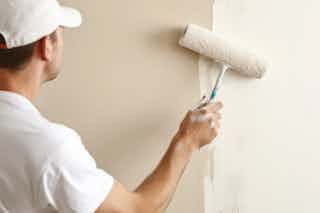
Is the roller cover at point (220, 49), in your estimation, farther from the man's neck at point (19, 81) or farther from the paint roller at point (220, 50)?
the man's neck at point (19, 81)

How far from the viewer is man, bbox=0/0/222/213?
0.97m

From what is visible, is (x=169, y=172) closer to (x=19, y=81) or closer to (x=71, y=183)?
(x=71, y=183)

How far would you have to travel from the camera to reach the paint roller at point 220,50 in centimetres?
134

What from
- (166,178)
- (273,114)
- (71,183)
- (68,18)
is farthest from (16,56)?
(273,114)

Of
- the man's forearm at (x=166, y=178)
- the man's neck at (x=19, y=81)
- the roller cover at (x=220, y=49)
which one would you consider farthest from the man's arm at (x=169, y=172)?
the man's neck at (x=19, y=81)

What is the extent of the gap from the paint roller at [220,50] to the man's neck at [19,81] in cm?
45

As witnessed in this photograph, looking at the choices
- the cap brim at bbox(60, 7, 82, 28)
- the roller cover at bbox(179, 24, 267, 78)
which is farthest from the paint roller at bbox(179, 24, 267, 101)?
the cap brim at bbox(60, 7, 82, 28)

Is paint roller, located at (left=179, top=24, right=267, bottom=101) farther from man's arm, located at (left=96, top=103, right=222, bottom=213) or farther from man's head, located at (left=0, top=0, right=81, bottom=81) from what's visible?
man's head, located at (left=0, top=0, right=81, bottom=81)

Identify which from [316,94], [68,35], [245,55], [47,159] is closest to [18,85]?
[47,159]

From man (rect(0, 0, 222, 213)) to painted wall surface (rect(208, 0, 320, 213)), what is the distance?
18.4 inches

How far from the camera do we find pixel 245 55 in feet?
4.40

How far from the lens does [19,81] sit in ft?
3.38

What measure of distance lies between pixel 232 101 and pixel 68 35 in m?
0.47

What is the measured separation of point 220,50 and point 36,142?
1.85ft
